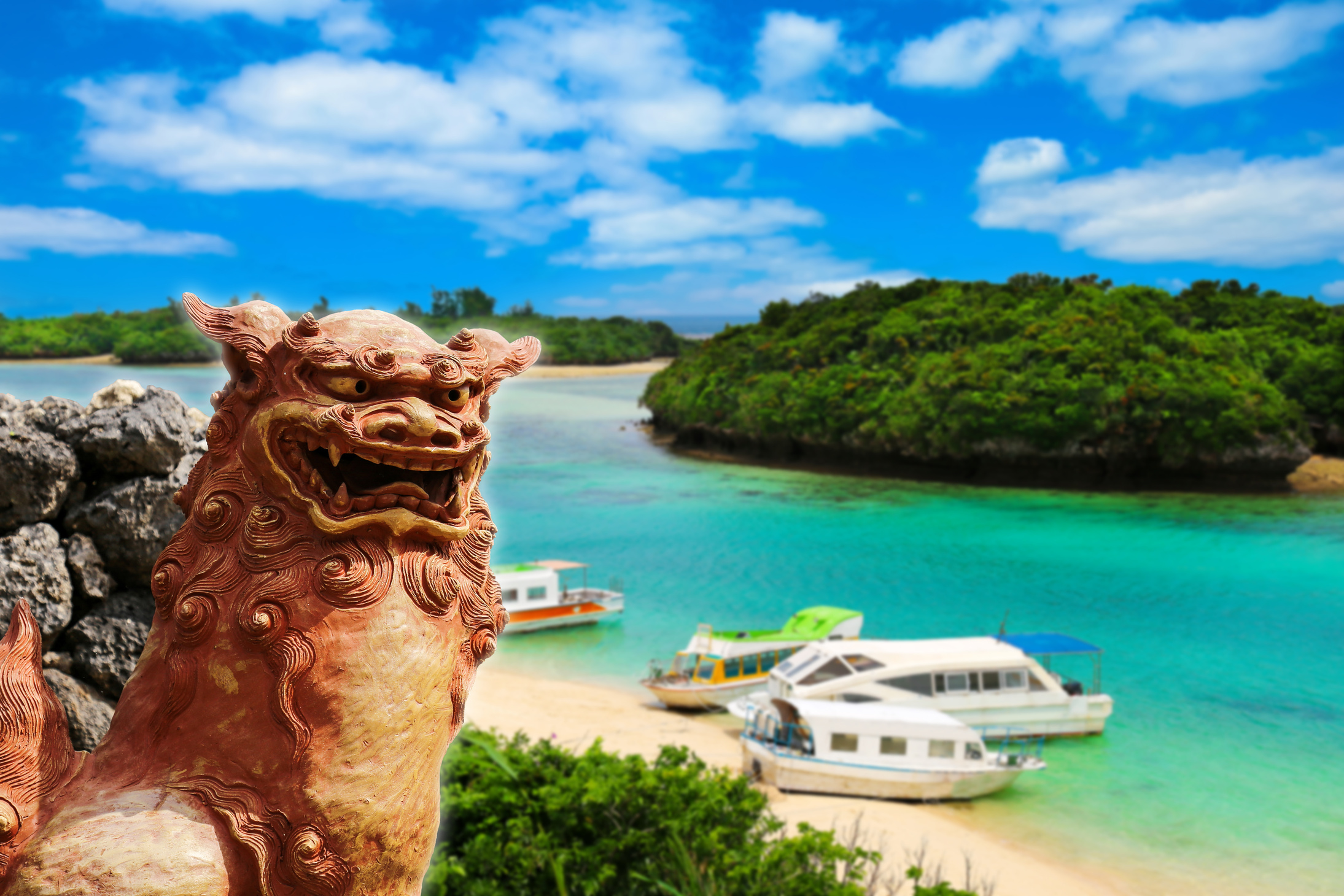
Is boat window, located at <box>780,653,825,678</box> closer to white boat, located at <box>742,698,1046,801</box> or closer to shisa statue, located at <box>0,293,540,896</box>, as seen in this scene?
white boat, located at <box>742,698,1046,801</box>

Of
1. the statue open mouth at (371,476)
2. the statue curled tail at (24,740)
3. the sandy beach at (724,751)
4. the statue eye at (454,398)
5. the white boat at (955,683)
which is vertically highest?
the statue eye at (454,398)

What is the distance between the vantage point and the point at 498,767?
7207mm

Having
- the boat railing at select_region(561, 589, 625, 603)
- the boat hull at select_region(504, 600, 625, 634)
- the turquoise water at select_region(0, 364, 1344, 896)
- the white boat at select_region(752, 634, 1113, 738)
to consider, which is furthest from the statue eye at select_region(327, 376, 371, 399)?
the boat railing at select_region(561, 589, 625, 603)

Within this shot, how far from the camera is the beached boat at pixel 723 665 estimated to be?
1623 centimetres

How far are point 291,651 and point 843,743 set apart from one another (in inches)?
455

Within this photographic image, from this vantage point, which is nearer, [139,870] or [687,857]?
[139,870]

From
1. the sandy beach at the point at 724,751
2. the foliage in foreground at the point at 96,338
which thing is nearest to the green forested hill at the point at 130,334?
the foliage in foreground at the point at 96,338

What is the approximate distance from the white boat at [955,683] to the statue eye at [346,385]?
40.7 feet

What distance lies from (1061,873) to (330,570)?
437 inches

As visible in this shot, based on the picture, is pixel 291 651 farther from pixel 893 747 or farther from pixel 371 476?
pixel 893 747

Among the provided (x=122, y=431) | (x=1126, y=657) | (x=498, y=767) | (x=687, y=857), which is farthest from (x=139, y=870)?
(x=1126, y=657)

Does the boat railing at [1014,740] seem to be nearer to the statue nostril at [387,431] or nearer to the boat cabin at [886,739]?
the boat cabin at [886,739]

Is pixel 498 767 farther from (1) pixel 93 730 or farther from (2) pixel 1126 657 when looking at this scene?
(2) pixel 1126 657

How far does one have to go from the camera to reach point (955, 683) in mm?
15102
